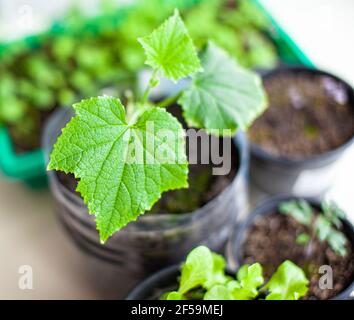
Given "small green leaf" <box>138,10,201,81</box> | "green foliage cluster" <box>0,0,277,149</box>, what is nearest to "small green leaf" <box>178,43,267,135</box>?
"small green leaf" <box>138,10,201,81</box>

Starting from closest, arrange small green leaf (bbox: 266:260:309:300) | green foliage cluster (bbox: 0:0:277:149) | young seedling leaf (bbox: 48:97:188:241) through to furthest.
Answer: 1. young seedling leaf (bbox: 48:97:188:241)
2. small green leaf (bbox: 266:260:309:300)
3. green foliage cluster (bbox: 0:0:277:149)

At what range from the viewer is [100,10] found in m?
1.19

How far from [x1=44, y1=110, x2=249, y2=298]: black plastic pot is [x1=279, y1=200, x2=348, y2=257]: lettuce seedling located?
9cm

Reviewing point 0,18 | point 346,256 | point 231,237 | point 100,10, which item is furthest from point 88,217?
point 0,18

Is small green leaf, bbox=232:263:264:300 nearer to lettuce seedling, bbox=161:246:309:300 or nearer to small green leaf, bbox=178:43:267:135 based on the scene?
lettuce seedling, bbox=161:246:309:300

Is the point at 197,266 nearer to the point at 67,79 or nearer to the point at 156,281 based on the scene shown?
the point at 156,281

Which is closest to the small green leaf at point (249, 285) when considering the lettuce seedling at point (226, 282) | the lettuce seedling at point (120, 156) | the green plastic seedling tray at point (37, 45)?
the lettuce seedling at point (226, 282)

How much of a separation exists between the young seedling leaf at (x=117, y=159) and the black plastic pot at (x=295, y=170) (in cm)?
41

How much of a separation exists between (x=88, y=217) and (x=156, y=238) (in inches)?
3.9

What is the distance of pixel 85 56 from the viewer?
43.5 inches

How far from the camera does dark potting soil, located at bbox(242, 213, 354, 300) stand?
75cm

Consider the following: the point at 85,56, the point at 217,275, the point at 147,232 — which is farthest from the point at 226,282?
the point at 85,56
